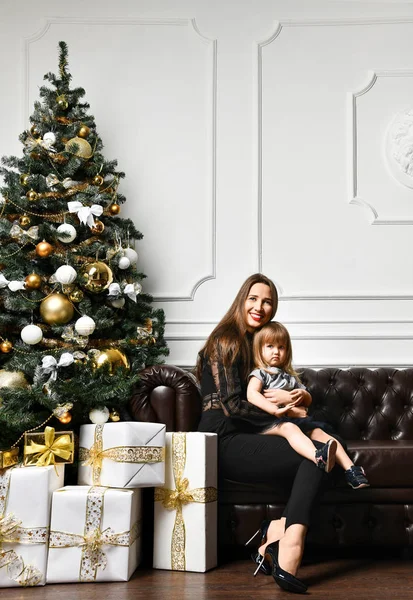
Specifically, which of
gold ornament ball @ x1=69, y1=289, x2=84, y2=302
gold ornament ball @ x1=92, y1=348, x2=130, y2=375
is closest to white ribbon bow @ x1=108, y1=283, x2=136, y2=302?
gold ornament ball @ x1=69, y1=289, x2=84, y2=302

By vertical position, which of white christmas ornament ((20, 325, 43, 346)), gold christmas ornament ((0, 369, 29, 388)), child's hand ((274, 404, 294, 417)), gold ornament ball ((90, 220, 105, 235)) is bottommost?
child's hand ((274, 404, 294, 417))

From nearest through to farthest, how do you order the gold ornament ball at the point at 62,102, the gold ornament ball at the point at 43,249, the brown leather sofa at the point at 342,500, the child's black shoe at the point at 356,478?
the child's black shoe at the point at 356,478 < the brown leather sofa at the point at 342,500 < the gold ornament ball at the point at 43,249 < the gold ornament ball at the point at 62,102

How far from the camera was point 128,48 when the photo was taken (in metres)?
4.33

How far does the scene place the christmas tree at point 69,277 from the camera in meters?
3.13

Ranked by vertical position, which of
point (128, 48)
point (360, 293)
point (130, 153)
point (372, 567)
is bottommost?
point (372, 567)

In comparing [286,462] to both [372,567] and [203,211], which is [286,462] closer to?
[372,567]

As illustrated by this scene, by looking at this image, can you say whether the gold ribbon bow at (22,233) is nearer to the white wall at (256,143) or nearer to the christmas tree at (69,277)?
the christmas tree at (69,277)

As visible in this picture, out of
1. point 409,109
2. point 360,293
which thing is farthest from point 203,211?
point 409,109

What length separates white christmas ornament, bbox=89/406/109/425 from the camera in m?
2.98

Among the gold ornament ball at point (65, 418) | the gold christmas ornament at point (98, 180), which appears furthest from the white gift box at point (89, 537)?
the gold christmas ornament at point (98, 180)

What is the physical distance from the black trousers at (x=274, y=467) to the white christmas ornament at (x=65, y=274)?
1.09 m

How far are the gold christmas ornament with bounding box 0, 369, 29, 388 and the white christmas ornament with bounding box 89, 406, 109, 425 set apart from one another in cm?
36

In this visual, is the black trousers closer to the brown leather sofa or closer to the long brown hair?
the brown leather sofa

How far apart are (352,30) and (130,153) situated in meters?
1.59
